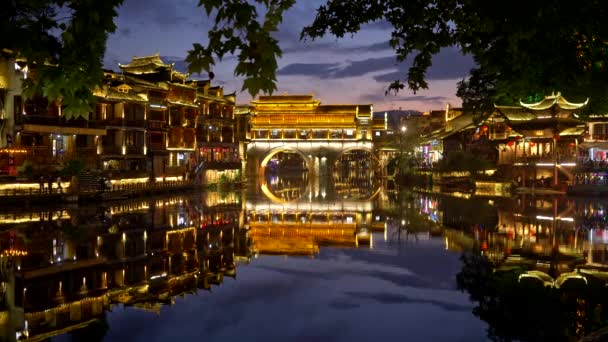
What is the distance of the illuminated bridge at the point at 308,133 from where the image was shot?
77.9 meters

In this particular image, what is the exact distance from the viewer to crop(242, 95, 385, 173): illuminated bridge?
255 ft

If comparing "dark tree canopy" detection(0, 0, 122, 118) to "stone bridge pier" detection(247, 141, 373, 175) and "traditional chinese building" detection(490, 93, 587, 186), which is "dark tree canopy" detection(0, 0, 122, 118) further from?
"stone bridge pier" detection(247, 141, 373, 175)

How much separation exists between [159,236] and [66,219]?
23.6 ft

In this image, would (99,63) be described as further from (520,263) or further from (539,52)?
(520,263)

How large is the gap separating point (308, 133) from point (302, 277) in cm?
6267

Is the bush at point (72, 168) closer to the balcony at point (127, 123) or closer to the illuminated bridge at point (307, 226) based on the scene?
the balcony at point (127, 123)

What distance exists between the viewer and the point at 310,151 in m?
78.4

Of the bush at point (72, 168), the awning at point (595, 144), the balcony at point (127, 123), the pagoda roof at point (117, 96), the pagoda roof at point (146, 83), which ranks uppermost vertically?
the pagoda roof at point (146, 83)

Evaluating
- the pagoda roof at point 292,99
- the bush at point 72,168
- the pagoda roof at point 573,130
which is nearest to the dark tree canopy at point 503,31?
the bush at point 72,168

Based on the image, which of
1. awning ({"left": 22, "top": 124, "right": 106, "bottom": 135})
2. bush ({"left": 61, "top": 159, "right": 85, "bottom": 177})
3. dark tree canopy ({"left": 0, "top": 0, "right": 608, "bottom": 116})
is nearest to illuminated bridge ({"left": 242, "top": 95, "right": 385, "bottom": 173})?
awning ({"left": 22, "top": 124, "right": 106, "bottom": 135})

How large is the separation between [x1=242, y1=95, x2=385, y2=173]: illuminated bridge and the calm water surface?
1925 inches

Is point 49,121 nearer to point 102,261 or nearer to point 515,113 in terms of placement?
point 102,261

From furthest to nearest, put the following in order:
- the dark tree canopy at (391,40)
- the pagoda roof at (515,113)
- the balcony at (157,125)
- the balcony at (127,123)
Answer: the balcony at (157,125) → the balcony at (127,123) → the pagoda roof at (515,113) → the dark tree canopy at (391,40)

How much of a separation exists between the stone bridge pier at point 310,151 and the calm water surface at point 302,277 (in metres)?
48.6
